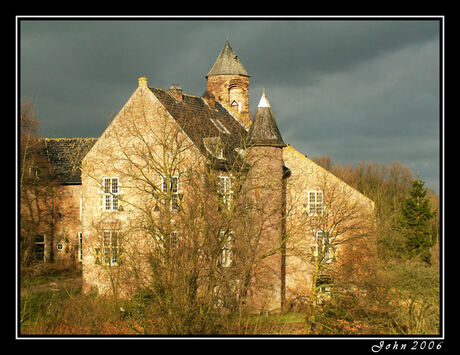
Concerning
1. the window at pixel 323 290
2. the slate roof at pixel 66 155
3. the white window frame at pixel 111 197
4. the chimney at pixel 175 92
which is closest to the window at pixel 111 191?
the white window frame at pixel 111 197

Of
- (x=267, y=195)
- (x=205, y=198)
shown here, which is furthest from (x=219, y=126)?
(x=205, y=198)

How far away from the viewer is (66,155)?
44.8 m

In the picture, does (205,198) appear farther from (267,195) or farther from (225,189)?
(267,195)

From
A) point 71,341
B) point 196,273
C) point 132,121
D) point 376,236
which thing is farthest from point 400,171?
point 71,341

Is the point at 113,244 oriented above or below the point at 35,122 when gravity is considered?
below

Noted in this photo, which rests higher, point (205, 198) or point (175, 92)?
point (175, 92)

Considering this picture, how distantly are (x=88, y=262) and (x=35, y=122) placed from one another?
10350 mm

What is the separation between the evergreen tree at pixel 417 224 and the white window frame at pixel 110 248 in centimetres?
2365

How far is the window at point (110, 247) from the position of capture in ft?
92.6

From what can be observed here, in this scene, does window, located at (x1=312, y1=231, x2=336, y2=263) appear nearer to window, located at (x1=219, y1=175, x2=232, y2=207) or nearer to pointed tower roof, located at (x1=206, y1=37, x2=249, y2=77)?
window, located at (x1=219, y1=175, x2=232, y2=207)

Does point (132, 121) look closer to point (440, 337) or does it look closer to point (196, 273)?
point (196, 273)

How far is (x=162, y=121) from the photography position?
28.3 metres

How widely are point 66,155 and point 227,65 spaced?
1567 cm

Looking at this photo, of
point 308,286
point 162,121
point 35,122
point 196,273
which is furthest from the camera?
point 308,286
